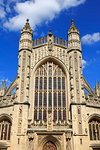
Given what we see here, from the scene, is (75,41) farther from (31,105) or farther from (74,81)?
(31,105)

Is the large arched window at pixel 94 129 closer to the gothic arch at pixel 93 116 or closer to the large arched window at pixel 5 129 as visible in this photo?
the gothic arch at pixel 93 116

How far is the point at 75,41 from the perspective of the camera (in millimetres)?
25594

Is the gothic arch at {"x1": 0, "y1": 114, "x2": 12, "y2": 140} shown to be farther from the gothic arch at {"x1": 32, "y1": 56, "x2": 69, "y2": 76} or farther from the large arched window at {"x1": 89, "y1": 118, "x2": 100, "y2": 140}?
the large arched window at {"x1": 89, "y1": 118, "x2": 100, "y2": 140}

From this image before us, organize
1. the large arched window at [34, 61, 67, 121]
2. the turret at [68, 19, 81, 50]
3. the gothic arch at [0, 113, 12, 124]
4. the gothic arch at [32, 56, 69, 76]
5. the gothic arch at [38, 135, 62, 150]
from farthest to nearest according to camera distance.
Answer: the turret at [68, 19, 81, 50]
the gothic arch at [32, 56, 69, 76]
the large arched window at [34, 61, 67, 121]
the gothic arch at [0, 113, 12, 124]
the gothic arch at [38, 135, 62, 150]

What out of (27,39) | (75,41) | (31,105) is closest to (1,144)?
(31,105)

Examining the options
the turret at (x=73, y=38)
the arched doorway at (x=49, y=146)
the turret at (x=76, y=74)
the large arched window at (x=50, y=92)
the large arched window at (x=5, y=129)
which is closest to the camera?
the arched doorway at (x=49, y=146)

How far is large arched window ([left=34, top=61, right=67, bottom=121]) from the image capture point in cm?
2230

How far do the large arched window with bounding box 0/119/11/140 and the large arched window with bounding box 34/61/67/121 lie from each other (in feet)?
10.3

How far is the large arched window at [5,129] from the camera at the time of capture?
2142 centimetres

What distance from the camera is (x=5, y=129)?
71.6ft

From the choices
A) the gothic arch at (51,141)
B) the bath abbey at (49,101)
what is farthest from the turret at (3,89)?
the gothic arch at (51,141)

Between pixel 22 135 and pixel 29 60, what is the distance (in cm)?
936

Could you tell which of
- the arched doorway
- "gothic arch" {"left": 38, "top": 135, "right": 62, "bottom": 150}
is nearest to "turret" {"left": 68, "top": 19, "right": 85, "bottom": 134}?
"gothic arch" {"left": 38, "top": 135, "right": 62, "bottom": 150}

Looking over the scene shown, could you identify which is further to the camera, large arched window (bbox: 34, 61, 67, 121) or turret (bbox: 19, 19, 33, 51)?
turret (bbox: 19, 19, 33, 51)
